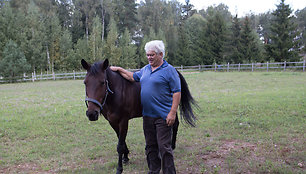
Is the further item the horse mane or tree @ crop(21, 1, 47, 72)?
tree @ crop(21, 1, 47, 72)

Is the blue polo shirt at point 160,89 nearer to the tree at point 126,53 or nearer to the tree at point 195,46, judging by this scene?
the tree at point 126,53

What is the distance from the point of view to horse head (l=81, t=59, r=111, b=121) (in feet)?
9.84

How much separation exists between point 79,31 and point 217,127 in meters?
41.7

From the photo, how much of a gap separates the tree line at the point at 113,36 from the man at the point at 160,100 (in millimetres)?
30568

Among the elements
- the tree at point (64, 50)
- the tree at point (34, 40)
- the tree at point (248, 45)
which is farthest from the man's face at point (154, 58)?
the tree at point (248, 45)

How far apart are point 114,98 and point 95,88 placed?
548mm

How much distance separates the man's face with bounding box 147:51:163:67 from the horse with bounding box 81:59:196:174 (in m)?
0.78

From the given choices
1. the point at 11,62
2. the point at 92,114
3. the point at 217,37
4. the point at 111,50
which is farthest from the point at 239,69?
the point at 92,114

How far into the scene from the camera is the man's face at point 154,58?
9.31ft

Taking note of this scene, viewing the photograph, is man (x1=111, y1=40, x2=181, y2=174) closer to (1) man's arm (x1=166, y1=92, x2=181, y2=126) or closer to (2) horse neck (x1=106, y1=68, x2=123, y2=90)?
(1) man's arm (x1=166, y1=92, x2=181, y2=126)

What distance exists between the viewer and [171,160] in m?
2.87

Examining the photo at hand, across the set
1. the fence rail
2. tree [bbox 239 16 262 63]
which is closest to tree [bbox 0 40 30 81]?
the fence rail

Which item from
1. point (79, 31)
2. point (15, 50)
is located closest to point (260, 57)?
point (79, 31)

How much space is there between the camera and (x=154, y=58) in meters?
2.86
